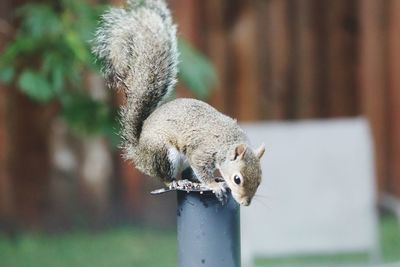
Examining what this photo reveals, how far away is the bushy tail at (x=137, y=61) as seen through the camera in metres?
2.48

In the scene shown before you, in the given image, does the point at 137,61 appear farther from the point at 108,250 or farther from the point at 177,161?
the point at 108,250

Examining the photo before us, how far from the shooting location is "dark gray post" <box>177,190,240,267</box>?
6.21ft

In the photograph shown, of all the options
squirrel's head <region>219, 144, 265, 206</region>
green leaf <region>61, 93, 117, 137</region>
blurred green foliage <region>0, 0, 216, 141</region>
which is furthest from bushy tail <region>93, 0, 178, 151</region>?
green leaf <region>61, 93, 117, 137</region>

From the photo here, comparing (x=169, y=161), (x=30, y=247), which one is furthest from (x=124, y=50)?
(x=30, y=247)

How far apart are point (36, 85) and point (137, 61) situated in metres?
0.99

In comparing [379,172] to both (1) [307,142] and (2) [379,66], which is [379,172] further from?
(1) [307,142]

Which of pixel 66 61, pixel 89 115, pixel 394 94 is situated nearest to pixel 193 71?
pixel 89 115

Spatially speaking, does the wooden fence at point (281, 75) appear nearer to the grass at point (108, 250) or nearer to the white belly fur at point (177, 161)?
the grass at point (108, 250)

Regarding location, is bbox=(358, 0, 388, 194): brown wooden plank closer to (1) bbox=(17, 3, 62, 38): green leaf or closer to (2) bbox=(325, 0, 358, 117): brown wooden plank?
(2) bbox=(325, 0, 358, 117): brown wooden plank

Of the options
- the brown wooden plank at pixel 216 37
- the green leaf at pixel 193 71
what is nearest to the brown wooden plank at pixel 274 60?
the brown wooden plank at pixel 216 37

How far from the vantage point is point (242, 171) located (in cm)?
238

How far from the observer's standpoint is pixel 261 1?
5.26 m

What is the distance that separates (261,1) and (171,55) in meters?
2.80

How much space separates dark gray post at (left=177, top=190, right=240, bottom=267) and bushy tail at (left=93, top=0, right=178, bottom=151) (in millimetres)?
585
